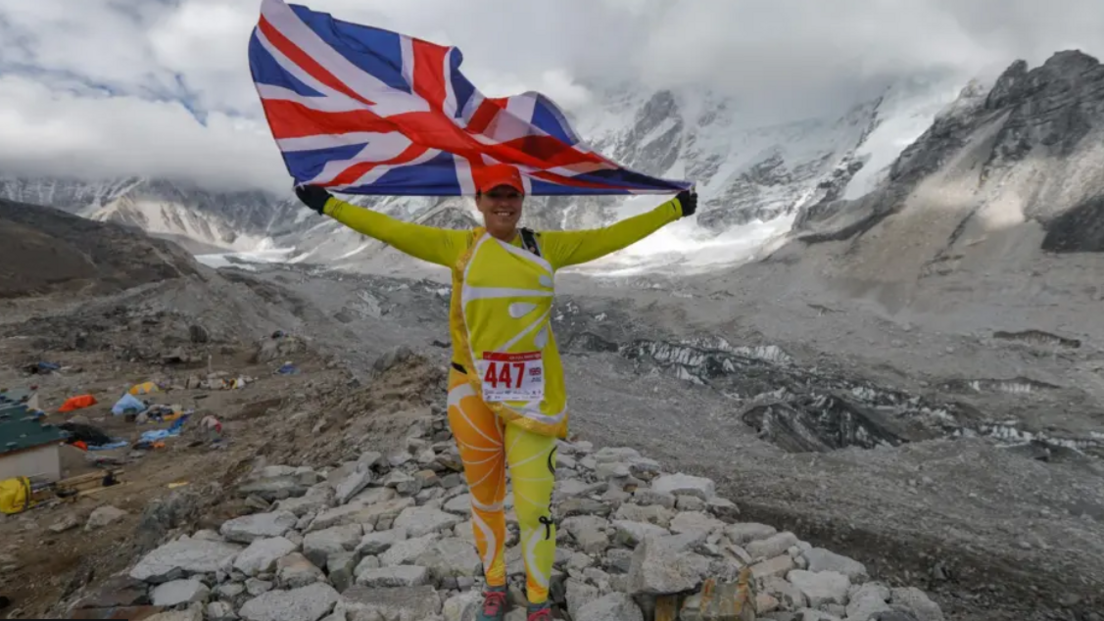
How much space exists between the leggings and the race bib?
124mm

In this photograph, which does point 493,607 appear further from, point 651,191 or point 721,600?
point 651,191

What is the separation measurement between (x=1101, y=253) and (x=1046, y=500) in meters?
27.0

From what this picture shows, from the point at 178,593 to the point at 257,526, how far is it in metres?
0.83

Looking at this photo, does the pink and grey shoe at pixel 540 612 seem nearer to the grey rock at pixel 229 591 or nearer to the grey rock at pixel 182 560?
the grey rock at pixel 229 591

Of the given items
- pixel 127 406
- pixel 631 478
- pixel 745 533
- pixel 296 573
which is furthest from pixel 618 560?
pixel 127 406

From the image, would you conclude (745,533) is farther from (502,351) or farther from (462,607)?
(502,351)

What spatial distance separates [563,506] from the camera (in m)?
4.72

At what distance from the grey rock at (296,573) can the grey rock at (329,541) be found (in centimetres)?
8

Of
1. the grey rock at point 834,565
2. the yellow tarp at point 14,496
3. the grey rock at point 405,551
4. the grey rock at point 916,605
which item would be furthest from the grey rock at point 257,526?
the yellow tarp at point 14,496

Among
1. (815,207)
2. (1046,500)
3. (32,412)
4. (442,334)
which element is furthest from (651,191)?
(815,207)

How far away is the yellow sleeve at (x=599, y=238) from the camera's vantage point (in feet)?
10.2

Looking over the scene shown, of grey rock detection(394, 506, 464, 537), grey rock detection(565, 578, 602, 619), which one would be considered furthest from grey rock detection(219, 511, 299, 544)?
grey rock detection(565, 578, 602, 619)

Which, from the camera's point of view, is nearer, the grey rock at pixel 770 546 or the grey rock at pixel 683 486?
the grey rock at pixel 770 546

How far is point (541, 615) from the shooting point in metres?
3.02
